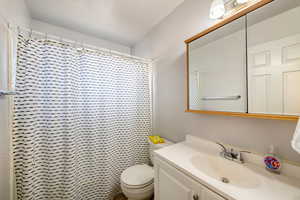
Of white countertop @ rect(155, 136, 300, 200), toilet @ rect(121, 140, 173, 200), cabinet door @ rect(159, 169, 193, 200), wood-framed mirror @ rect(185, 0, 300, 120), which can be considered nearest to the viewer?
white countertop @ rect(155, 136, 300, 200)

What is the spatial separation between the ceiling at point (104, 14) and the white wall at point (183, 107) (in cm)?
18

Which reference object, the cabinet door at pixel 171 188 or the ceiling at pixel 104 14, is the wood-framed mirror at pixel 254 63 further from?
the ceiling at pixel 104 14

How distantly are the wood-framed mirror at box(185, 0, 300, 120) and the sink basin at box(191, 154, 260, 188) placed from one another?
1.26 feet

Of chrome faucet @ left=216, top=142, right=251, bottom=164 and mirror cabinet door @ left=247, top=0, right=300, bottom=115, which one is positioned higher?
mirror cabinet door @ left=247, top=0, right=300, bottom=115

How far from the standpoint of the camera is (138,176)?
1290mm

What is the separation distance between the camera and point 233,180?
2.67 ft

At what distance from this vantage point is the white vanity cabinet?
67 centimetres

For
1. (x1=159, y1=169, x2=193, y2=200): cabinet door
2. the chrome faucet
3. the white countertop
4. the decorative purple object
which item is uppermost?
the decorative purple object

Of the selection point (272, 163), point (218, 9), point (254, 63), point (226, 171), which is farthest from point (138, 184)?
point (218, 9)

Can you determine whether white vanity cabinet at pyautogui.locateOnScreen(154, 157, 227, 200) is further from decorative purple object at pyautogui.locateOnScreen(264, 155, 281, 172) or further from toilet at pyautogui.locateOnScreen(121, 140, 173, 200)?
decorative purple object at pyautogui.locateOnScreen(264, 155, 281, 172)

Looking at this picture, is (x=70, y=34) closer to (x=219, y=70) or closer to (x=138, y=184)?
(x=219, y=70)

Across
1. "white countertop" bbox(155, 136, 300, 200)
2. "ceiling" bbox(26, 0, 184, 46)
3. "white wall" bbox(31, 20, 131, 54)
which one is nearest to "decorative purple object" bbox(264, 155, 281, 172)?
"white countertop" bbox(155, 136, 300, 200)

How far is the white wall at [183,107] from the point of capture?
785 mm

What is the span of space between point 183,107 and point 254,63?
2.46ft
